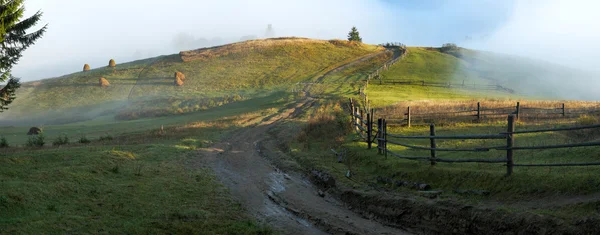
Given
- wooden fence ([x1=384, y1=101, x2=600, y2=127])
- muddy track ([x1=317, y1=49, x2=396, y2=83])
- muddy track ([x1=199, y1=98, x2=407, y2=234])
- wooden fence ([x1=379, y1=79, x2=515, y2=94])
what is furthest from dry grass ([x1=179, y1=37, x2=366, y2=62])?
muddy track ([x1=199, y1=98, x2=407, y2=234])

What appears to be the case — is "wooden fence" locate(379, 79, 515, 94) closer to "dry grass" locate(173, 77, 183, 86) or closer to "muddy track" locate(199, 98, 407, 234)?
"dry grass" locate(173, 77, 183, 86)

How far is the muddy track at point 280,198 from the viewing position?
11.1 m

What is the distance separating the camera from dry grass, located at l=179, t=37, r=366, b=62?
96.9 m

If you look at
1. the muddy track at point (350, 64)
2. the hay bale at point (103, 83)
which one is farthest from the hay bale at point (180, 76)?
the muddy track at point (350, 64)

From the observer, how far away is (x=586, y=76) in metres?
89.7

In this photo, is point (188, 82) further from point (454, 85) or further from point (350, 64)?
point (454, 85)

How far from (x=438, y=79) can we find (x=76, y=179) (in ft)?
223

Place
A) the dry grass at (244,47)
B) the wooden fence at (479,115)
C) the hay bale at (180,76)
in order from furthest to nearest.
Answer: the dry grass at (244,47)
the hay bale at (180,76)
the wooden fence at (479,115)

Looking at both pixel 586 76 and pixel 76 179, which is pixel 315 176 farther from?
pixel 586 76

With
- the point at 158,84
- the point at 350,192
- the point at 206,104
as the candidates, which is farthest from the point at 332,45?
the point at 350,192

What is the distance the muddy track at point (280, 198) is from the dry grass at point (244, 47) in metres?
75.1

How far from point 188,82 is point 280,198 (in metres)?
66.8

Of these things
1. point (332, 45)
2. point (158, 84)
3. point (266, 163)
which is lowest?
point (266, 163)

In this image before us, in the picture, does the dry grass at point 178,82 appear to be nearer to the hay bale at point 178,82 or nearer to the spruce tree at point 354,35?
the hay bale at point 178,82
